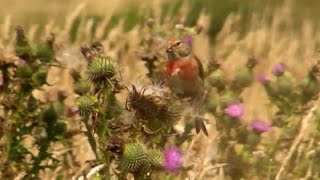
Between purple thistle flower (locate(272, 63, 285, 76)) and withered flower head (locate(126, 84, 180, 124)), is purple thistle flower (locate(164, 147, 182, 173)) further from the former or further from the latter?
purple thistle flower (locate(272, 63, 285, 76))

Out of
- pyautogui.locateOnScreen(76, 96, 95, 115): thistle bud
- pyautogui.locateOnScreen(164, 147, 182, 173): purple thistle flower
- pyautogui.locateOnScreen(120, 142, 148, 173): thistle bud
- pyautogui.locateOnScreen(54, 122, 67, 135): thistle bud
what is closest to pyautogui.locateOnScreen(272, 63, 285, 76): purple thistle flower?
pyautogui.locateOnScreen(54, 122, 67, 135): thistle bud

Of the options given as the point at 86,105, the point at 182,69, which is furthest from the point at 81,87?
the point at 86,105

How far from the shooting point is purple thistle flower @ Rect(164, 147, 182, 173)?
9.71 ft

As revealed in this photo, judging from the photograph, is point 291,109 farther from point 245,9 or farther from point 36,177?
point 245,9

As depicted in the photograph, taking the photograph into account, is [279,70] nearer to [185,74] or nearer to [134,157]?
[185,74]

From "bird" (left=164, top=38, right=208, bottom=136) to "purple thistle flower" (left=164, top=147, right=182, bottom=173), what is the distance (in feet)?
1.91

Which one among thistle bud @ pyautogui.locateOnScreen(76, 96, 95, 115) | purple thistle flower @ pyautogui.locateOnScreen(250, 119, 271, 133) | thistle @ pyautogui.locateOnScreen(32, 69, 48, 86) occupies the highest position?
thistle @ pyautogui.locateOnScreen(32, 69, 48, 86)

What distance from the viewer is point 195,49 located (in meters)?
6.83

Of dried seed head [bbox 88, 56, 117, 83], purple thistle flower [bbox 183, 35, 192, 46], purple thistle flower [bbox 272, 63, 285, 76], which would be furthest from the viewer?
purple thistle flower [bbox 272, 63, 285, 76]

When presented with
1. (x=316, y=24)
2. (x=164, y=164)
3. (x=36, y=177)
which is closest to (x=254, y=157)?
(x=36, y=177)

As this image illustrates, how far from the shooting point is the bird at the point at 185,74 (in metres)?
3.70

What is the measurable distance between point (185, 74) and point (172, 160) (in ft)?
2.98

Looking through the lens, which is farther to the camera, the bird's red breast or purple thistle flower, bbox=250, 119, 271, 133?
purple thistle flower, bbox=250, 119, 271, 133

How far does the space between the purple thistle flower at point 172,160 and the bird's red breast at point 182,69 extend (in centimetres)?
71
